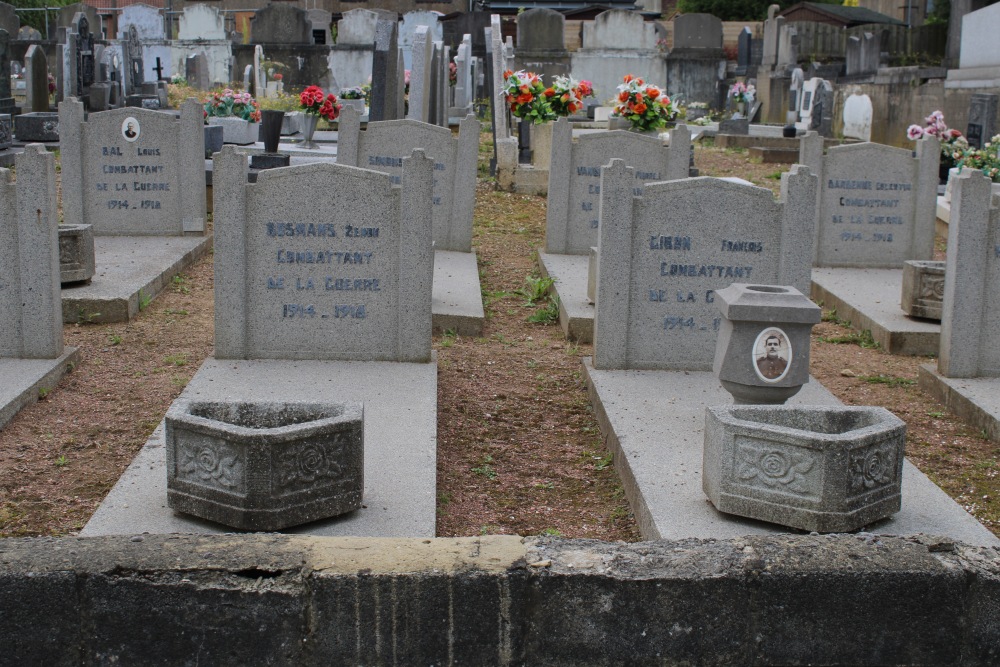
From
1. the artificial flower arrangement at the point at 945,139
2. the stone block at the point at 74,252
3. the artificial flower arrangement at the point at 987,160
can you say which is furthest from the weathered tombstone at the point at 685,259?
the artificial flower arrangement at the point at 945,139

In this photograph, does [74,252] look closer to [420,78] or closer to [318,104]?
[420,78]

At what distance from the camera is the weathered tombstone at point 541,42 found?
31.2 meters

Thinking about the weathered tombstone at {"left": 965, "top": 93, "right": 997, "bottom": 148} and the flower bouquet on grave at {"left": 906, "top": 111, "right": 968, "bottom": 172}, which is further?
the weathered tombstone at {"left": 965, "top": 93, "right": 997, "bottom": 148}

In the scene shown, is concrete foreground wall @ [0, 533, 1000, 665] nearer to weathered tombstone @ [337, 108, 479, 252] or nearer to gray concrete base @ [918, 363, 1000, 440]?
gray concrete base @ [918, 363, 1000, 440]

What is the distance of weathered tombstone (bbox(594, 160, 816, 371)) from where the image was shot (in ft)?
22.2

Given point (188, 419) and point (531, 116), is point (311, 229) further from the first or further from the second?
point (531, 116)

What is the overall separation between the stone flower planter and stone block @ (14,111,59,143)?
91.3 inches

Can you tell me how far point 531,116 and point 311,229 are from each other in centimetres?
854

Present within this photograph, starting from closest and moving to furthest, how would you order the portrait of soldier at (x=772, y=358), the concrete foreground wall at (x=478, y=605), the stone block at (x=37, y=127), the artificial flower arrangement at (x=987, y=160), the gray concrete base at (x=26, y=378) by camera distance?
the concrete foreground wall at (x=478, y=605) < the portrait of soldier at (x=772, y=358) < the gray concrete base at (x=26, y=378) < the artificial flower arrangement at (x=987, y=160) < the stone block at (x=37, y=127)

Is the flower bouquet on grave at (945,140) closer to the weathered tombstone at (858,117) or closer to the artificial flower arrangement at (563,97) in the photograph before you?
the artificial flower arrangement at (563,97)

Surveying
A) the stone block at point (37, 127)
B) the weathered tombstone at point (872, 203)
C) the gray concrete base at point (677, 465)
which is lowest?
the gray concrete base at point (677, 465)

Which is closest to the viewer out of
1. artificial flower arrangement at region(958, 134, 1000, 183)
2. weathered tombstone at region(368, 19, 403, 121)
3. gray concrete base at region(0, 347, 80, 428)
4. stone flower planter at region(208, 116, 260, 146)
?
gray concrete base at region(0, 347, 80, 428)

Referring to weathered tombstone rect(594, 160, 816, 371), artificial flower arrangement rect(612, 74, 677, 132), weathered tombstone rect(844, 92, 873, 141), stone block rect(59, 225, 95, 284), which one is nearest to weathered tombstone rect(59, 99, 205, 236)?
stone block rect(59, 225, 95, 284)

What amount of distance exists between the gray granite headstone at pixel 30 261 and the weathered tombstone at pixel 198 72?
24.8 meters
